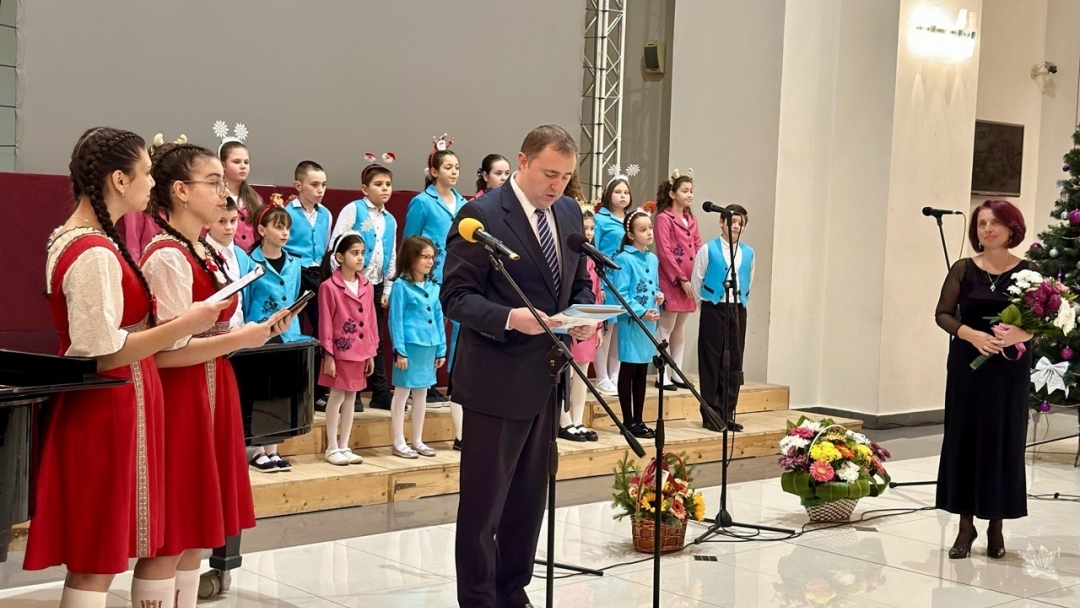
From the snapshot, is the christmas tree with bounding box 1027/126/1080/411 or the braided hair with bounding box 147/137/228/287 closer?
the braided hair with bounding box 147/137/228/287

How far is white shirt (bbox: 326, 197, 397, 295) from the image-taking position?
7270 millimetres

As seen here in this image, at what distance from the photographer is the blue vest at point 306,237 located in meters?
6.96

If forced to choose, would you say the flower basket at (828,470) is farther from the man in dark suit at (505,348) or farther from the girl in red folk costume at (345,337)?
the man in dark suit at (505,348)

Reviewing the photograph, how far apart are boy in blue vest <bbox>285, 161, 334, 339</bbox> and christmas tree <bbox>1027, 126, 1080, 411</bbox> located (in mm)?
5151

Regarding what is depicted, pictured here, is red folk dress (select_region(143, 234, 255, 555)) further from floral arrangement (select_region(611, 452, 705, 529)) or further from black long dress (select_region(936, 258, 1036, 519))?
black long dress (select_region(936, 258, 1036, 519))

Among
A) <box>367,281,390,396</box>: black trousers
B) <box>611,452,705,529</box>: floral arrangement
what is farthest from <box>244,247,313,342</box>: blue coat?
<box>611,452,705,529</box>: floral arrangement

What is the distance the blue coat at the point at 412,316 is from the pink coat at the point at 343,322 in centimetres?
21

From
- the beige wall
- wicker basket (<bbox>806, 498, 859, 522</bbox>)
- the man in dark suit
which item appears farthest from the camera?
the beige wall

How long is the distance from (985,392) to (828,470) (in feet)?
3.16

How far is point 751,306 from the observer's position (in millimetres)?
10344

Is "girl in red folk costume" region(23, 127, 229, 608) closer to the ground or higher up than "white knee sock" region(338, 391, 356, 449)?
higher up

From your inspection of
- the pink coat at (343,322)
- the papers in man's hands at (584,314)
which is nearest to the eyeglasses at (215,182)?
the papers in man's hands at (584,314)

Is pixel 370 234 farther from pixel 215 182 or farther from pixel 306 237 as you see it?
pixel 215 182

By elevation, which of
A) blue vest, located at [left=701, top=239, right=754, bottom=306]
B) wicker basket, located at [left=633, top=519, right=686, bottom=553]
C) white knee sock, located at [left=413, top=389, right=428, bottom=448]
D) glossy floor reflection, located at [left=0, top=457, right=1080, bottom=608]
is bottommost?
glossy floor reflection, located at [left=0, top=457, right=1080, bottom=608]
